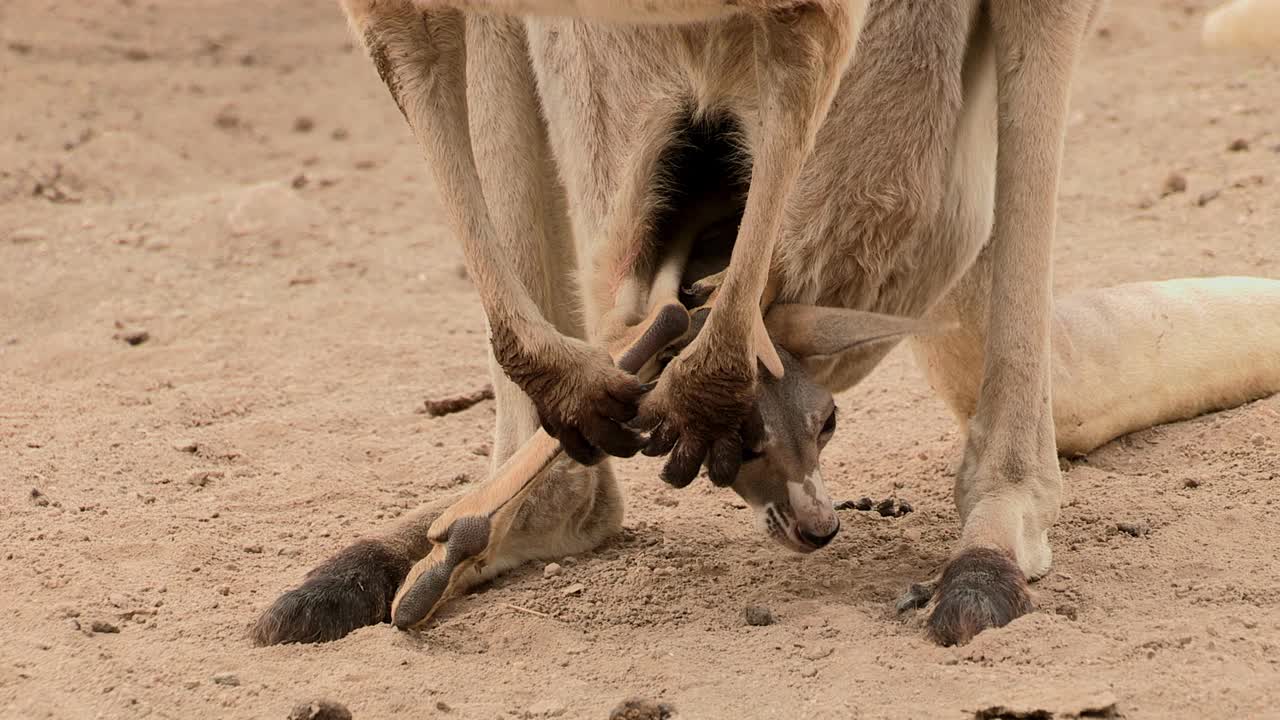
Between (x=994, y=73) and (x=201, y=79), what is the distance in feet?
16.7

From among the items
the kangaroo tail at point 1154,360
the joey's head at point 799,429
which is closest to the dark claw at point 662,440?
the joey's head at point 799,429

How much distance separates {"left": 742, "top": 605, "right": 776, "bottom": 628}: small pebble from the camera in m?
2.50

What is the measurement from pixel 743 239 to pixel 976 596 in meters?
0.63

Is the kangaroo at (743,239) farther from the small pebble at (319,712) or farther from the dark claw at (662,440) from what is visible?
the small pebble at (319,712)

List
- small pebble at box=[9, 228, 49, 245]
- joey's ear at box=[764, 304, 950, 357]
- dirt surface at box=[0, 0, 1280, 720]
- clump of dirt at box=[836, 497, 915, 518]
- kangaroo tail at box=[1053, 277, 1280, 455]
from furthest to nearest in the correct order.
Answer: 1. small pebble at box=[9, 228, 49, 245]
2. kangaroo tail at box=[1053, 277, 1280, 455]
3. clump of dirt at box=[836, 497, 915, 518]
4. joey's ear at box=[764, 304, 950, 357]
5. dirt surface at box=[0, 0, 1280, 720]

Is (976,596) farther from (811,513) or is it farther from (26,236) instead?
(26,236)

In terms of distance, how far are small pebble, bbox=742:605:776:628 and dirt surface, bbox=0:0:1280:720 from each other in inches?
1.2

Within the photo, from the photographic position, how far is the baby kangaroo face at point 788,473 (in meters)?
2.49

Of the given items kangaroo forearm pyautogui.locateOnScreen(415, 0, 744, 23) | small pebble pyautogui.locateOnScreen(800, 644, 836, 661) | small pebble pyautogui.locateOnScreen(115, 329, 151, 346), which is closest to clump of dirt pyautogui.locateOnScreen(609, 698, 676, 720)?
small pebble pyautogui.locateOnScreen(800, 644, 836, 661)

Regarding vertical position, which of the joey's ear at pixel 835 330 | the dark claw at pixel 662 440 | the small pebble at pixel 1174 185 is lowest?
the dark claw at pixel 662 440

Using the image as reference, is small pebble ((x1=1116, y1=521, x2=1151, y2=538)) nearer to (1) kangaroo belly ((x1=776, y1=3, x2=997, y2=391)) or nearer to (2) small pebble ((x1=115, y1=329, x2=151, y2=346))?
(1) kangaroo belly ((x1=776, y1=3, x2=997, y2=391))

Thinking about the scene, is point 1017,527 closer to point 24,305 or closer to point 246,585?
point 246,585

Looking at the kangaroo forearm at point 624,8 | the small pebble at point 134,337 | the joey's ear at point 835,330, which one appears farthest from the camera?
the small pebble at point 134,337

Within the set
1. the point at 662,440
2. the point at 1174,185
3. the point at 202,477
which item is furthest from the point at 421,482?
the point at 1174,185
